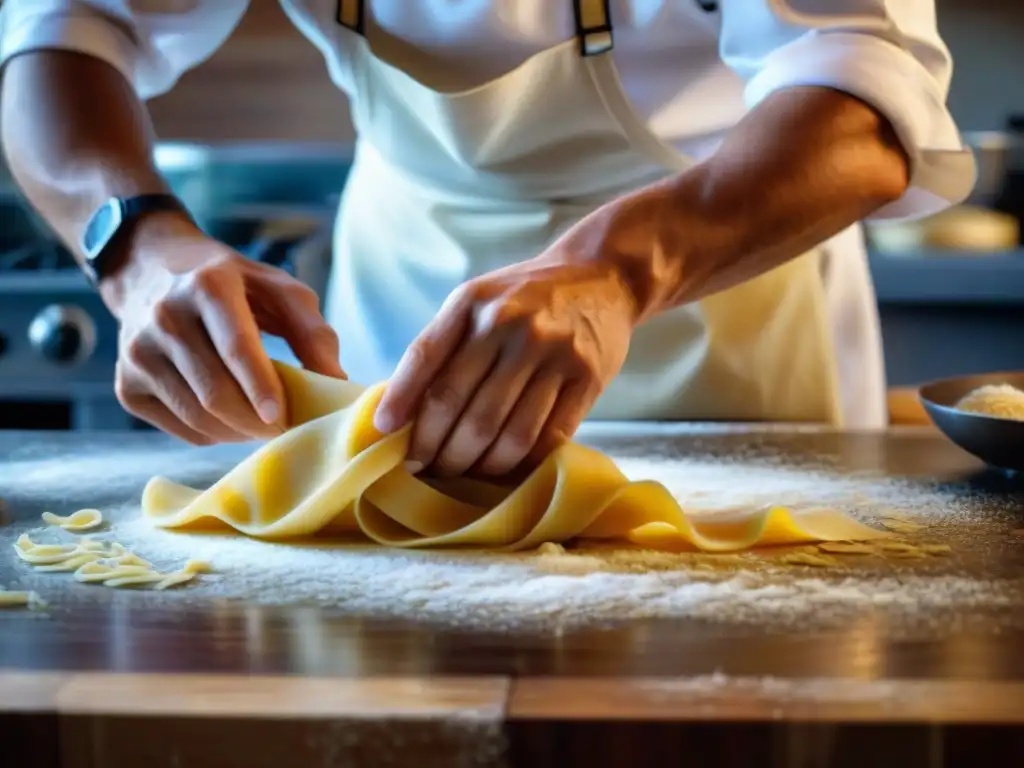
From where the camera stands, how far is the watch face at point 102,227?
102 centimetres

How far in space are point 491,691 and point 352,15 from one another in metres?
0.85

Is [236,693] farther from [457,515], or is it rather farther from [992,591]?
[992,591]

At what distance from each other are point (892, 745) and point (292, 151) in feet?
7.26

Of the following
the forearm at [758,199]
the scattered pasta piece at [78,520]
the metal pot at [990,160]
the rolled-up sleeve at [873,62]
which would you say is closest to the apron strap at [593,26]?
the rolled-up sleeve at [873,62]

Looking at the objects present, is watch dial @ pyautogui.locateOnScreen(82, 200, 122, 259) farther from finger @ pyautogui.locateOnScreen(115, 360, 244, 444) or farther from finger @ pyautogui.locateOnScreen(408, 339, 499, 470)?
finger @ pyautogui.locateOnScreen(408, 339, 499, 470)

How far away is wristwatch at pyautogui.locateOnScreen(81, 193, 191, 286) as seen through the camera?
102 cm

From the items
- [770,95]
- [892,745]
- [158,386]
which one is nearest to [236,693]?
[892,745]

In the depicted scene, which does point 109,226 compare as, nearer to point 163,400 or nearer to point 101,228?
point 101,228

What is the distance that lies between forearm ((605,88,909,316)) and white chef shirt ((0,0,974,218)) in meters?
0.03

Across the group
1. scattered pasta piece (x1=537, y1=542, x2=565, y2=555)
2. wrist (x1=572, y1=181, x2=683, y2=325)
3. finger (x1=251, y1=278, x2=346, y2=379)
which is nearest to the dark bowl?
wrist (x1=572, y1=181, x2=683, y2=325)

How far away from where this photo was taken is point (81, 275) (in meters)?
2.05

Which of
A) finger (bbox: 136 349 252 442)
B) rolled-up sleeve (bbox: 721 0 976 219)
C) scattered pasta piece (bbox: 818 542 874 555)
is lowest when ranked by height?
scattered pasta piece (bbox: 818 542 874 555)

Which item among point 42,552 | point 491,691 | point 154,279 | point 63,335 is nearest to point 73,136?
point 154,279

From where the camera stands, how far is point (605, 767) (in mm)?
520
